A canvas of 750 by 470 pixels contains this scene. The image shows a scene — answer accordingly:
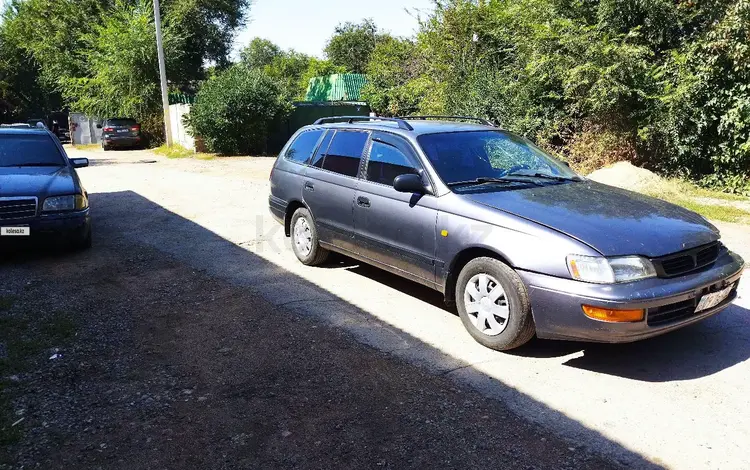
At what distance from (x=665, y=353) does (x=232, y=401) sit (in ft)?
10.5

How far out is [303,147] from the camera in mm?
7215

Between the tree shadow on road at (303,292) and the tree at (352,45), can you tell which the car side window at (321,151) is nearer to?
the tree shadow on road at (303,292)

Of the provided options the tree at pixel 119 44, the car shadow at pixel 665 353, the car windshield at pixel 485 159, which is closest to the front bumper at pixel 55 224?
the car windshield at pixel 485 159

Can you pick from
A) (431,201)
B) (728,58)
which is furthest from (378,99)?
(431,201)

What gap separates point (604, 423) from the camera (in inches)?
140

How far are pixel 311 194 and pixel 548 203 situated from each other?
2.90 metres

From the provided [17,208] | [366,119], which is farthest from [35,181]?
[366,119]

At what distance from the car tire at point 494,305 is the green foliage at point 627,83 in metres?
8.96

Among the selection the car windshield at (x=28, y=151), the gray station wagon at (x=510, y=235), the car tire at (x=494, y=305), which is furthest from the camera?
the car windshield at (x=28, y=151)

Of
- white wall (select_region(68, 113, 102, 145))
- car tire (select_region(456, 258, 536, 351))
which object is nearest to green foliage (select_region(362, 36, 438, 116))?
car tire (select_region(456, 258, 536, 351))

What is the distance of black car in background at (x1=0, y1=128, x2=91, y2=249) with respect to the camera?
711cm

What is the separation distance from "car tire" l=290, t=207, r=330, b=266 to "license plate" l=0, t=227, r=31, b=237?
3.13m

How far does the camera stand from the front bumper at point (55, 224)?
711 centimetres

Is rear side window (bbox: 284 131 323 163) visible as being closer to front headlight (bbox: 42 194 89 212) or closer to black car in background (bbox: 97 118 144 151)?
front headlight (bbox: 42 194 89 212)
